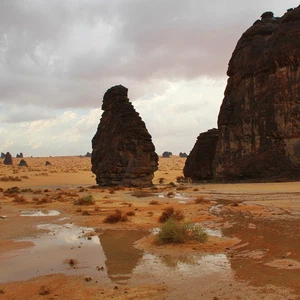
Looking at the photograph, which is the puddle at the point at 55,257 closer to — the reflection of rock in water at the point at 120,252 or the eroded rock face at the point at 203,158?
the reflection of rock in water at the point at 120,252

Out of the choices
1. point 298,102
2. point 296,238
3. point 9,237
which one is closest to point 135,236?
point 9,237

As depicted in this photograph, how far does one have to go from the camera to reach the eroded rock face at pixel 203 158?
45.4 m

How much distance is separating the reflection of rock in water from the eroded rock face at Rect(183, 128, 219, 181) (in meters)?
33.5

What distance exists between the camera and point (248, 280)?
23.0ft

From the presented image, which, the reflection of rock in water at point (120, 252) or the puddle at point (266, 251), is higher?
the puddle at point (266, 251)

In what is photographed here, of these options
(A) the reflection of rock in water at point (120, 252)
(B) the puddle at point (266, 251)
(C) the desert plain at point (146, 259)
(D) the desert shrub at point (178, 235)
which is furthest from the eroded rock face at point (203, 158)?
(D) the desert shrub at point (178, 235)

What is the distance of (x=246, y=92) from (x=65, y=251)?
1344 inches

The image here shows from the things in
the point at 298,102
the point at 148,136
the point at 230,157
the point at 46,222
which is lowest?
the point at 46,222

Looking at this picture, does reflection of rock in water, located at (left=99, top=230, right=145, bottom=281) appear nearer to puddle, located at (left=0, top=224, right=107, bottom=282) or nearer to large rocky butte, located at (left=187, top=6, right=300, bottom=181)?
puddle, located at (left=0, top=224, right=107, bottom=282)

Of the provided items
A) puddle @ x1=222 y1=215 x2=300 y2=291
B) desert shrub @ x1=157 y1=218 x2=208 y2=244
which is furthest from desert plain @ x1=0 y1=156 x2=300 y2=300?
desert shrub @ x1=157 y1=218 x2=208 y2=244

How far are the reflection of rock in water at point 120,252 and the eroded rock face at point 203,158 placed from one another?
33542 mm

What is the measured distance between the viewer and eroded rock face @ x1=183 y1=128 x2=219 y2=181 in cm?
4542

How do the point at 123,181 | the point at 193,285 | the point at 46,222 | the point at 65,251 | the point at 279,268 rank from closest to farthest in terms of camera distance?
1. the point at 193,285
2. the point at 279,268
3. the point at 65,251
4. the point at 46,222
5. the point at 123,181

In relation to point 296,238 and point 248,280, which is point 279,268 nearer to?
point 248,280
